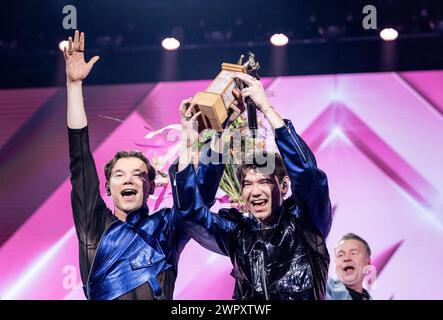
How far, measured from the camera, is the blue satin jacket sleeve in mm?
2969

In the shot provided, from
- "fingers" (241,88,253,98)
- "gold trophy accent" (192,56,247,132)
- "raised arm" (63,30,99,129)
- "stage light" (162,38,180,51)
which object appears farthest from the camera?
"stage light" (162,38,180,51)

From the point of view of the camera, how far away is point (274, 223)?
10.3 ft

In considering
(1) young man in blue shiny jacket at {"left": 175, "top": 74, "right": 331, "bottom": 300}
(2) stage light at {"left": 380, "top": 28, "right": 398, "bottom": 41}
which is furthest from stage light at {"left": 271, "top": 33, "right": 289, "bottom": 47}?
(1) young man in blue shiny jacket at {"left": 175, "top": 74, "right": 331, "bottom": 300}

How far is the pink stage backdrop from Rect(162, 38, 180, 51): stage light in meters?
0.17

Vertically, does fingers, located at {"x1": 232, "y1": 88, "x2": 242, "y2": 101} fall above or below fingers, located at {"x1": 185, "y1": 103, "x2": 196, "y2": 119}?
above

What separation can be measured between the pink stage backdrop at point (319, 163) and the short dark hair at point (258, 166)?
418 mm

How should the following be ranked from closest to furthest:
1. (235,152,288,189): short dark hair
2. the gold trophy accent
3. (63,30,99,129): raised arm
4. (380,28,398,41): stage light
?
the gold trophy accent < (235,152,288,189): short dark hair < (63,30,99,129): raised arm < (380,28,398,41): stage light

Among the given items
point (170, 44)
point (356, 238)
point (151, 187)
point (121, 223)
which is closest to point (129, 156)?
point (151, 187)

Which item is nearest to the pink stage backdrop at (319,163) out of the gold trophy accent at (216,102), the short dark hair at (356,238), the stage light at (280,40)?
the short dark hair at (356,238)

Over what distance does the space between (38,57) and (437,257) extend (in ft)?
6.35

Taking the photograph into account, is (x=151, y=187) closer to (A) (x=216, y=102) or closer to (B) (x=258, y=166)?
(B) (x=258, y=166)

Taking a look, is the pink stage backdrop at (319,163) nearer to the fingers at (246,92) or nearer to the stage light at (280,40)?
the stage light at (280,40)

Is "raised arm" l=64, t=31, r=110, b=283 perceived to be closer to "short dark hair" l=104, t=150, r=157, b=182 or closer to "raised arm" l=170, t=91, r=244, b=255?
"short dark hair" l=104, t=150, r=157, b=182

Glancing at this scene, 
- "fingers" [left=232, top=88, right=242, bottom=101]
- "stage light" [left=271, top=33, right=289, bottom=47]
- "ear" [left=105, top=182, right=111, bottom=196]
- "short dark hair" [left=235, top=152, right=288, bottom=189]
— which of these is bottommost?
"short dark hair" [left=235, top=152, right=288, bottom=189]
